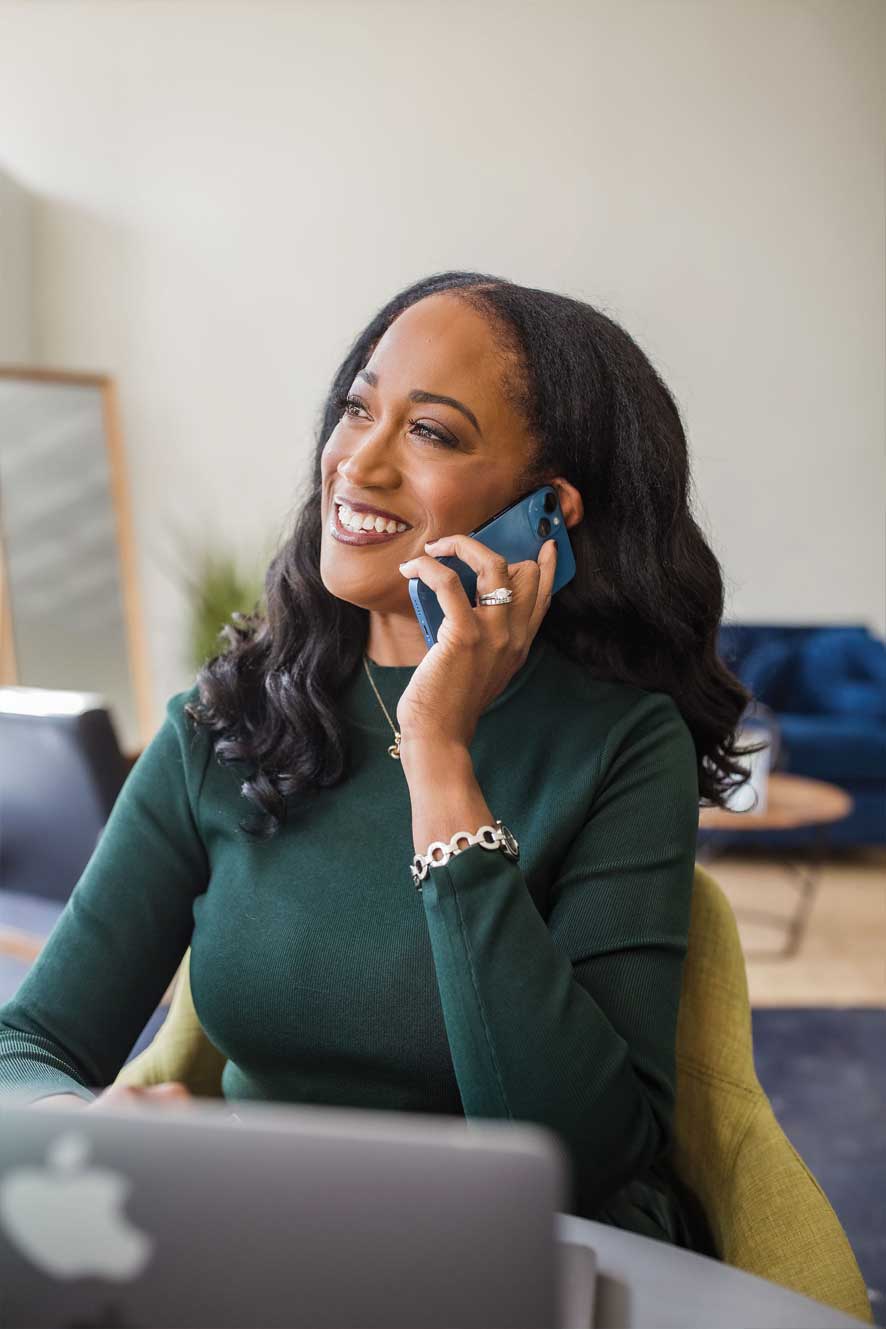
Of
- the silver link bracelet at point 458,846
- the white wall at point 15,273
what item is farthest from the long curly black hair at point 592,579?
the white wall at point 15,273

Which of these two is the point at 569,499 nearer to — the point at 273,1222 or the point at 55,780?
the point at 273,1222

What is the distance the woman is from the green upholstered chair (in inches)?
2.2

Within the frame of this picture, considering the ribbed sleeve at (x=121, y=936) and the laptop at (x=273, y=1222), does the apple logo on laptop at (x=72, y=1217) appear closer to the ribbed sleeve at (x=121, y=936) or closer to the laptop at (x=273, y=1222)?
the laptop at (x=273, y=1222)

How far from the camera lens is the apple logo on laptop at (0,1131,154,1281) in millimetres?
393

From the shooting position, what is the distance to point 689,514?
3.93 ft

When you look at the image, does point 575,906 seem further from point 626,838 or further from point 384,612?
point 384,612

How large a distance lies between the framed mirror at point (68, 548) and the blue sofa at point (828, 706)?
2505 mm

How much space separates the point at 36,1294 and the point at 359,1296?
0.37ft

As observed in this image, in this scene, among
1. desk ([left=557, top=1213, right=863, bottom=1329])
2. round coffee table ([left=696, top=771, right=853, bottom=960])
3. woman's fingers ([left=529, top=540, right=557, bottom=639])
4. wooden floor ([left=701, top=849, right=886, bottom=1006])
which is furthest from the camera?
round coffee table ([left=696, top=771, right=853, bottom=960])

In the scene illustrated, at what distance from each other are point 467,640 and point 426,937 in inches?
10.0

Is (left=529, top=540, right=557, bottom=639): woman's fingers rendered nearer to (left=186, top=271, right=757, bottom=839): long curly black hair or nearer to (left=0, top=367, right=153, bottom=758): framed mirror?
(left=186, top=271, right=757, bottom=839): long curly black hair

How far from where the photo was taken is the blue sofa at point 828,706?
14.9 feet

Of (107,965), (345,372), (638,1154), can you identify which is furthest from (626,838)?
(345,372)

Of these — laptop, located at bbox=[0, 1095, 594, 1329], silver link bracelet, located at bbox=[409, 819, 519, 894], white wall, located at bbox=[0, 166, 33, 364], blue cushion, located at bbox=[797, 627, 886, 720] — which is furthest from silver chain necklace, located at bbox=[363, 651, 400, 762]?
white wall, located at bbox=[0, 166, 33, 364]
